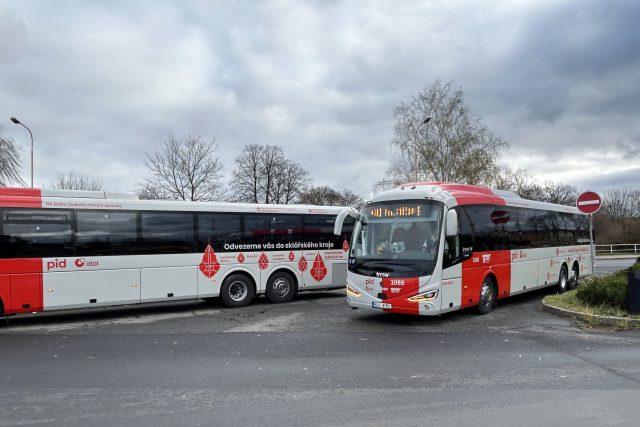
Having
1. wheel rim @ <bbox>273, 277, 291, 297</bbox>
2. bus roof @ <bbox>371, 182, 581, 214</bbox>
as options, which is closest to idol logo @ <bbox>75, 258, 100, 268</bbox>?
wheel rim @ <bbox>273, 277, 291, 297</bbox>

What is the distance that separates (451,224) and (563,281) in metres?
8.35

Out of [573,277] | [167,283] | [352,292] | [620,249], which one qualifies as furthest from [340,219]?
[620,249]

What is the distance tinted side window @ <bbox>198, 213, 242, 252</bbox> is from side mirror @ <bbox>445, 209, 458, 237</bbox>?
5.87 meters

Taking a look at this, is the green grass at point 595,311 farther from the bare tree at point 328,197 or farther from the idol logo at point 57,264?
the bare tree at point 328,197

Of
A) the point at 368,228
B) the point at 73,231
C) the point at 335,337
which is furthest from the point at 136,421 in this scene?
the point at 73,231

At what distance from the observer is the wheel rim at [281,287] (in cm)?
1450

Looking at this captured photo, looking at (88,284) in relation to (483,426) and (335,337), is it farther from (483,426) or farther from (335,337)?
(483,426)

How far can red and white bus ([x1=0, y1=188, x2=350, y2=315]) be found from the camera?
1113cm

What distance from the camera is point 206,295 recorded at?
43.5 ft

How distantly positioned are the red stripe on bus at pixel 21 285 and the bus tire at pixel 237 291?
4232 mm

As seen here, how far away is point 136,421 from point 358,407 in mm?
2205

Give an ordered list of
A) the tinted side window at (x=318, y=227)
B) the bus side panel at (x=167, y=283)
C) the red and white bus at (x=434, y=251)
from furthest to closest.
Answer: the tinted side window at (x=318, y=227) → the bus side panel at (x=167, y=283) → the red and white bus at (x=434, y=251)

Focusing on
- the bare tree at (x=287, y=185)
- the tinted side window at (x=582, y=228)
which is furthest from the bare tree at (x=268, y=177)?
the tinted side window at (x=582, y=228)

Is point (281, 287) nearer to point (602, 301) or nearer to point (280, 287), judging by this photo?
point (280, 287)
